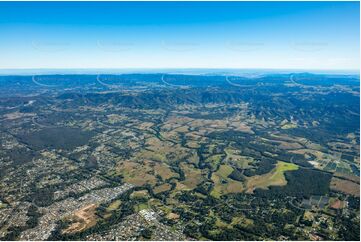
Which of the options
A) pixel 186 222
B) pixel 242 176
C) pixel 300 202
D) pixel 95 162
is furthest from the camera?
pixel 95 162

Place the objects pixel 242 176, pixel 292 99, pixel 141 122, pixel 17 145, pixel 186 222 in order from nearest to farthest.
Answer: pixel 186 222, pixel 242 176, pixel 17 145, pixel 141 122, pixel 292 99

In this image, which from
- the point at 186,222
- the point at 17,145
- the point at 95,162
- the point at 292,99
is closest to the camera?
the point at 186,222

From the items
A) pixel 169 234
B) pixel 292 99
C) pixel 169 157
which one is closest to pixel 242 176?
pixel 169 157

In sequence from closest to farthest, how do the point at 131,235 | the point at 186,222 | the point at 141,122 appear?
the point at 131,235 < the point at 186,222 < the point at 141,122

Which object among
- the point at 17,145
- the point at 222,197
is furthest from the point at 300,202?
the point at 17,145

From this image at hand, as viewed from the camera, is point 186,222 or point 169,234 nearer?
point 169,234

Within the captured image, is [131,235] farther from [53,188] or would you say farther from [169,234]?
[53,188]

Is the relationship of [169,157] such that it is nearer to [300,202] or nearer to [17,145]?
[300,202]

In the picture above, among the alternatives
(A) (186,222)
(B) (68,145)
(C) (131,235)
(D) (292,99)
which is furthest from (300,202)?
(D) (292,99)

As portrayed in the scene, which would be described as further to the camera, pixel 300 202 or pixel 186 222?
pixel 300 202
